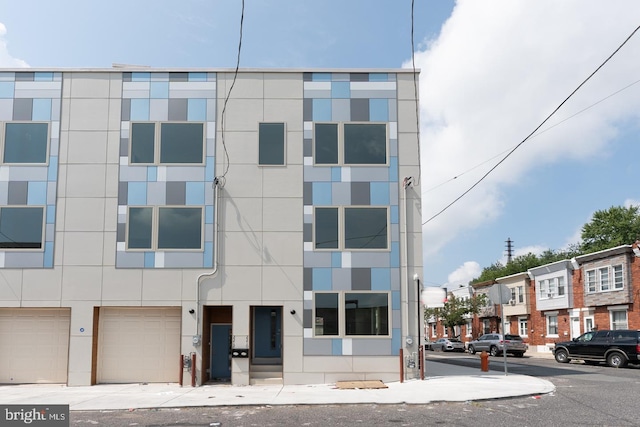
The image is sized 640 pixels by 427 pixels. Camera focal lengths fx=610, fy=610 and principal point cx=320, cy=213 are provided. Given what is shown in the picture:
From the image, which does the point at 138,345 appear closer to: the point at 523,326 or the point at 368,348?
the point at 368,348

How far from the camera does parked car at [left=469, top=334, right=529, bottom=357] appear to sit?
36.8 m

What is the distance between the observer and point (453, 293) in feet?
204

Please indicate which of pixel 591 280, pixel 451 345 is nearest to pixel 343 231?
pixel 591 280

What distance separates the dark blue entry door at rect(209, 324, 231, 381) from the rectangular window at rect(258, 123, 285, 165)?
5.49 meters

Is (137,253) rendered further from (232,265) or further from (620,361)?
(620,361)

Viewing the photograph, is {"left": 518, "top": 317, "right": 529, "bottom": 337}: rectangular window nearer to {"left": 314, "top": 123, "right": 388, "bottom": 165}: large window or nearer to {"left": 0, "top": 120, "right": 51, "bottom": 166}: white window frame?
{"left": 314, "top": 123, "right": 388, "bottom": 165}: large window

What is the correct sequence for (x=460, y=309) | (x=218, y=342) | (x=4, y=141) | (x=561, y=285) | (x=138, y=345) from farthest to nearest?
(x=460, y=309) → (x=561, y=285) → (x=218, y=342) → (x=4, y=141) → (x=138, y=345)

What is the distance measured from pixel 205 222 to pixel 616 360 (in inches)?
687

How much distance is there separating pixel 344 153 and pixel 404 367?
685 centimetres

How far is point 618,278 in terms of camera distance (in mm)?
35156

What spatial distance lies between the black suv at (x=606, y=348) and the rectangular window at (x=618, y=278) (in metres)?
8.73

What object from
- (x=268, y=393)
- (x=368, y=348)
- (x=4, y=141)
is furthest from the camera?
(x=4, y=141)

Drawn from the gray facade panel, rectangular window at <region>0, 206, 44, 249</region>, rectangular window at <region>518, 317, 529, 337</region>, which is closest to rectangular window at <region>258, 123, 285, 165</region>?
the gray facade panel

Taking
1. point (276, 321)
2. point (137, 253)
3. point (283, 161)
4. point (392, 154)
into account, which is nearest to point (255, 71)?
point (283, 161)
